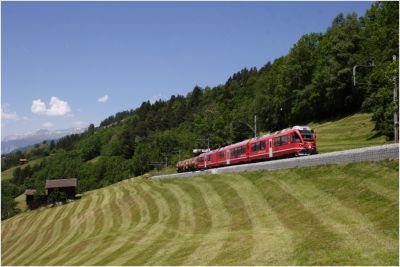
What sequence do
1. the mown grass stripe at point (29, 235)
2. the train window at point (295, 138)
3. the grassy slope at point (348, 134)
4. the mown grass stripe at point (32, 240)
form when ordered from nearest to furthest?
1. the train window at point (295, 138)
2. the mown grass stripe at point (32, 240)
3. the mown grass stripe at point (29, 235)
4. the grassy slope at point (348, 134)

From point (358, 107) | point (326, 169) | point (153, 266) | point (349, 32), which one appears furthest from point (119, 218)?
point (349, 32)

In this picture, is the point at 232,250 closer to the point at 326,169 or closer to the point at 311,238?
the point at 311,238

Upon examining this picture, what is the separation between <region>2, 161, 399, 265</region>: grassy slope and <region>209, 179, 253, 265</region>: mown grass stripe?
2.1 inches

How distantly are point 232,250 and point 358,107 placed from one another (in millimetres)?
77641

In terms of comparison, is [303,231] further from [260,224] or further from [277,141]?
[277,141]

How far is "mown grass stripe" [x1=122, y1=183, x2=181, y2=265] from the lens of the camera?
2267 centimetres

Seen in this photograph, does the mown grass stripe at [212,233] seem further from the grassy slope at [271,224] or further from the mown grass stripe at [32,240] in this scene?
the mown grass stripe at [32,240]

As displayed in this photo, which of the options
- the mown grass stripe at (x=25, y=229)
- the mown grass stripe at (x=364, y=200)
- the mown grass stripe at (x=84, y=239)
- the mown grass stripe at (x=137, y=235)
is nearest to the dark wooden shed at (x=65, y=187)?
the mown grass stripe at (x=25, y=229)

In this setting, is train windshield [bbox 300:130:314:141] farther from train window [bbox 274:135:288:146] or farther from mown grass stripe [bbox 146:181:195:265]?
mown grass stripe [bbox 146:181:195:265]

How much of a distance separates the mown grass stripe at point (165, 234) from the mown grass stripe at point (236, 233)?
3868mm

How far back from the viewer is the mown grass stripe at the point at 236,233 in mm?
18080

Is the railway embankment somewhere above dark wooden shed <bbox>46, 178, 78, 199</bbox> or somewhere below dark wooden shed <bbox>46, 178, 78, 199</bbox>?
above

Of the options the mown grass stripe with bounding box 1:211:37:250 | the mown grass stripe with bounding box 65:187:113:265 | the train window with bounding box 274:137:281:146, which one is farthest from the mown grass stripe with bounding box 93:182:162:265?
the mown grass stripe with bounding box 1:211:37:250

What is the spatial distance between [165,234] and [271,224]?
28.1 feet
